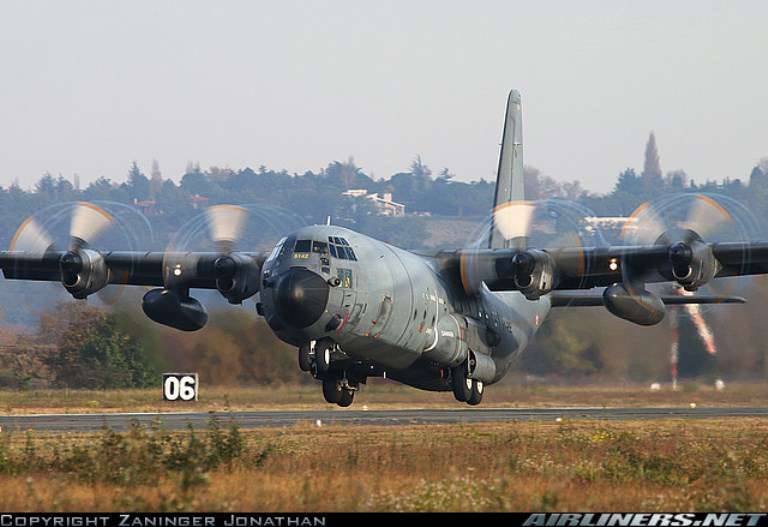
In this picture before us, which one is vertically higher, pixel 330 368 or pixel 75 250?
pixel 75 250

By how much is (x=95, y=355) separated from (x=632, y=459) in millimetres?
26365

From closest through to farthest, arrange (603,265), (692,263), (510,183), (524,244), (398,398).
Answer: (692,263) → (603,265) → (524,244) → (510,183) → (398,398)

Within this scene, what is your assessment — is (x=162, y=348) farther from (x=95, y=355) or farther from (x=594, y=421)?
Answer: (x=594, y=421)

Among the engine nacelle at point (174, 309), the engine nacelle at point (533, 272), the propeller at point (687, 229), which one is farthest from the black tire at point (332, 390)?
the propeller at point (687, 229)

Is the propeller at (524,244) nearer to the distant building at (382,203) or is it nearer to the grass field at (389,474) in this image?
the grass field at (389,474)

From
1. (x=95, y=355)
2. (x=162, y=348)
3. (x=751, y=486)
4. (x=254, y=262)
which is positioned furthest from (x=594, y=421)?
(x=95, y=355)

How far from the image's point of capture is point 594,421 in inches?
1262

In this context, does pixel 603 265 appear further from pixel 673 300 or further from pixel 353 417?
pixel 353 417

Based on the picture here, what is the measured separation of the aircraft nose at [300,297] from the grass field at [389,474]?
2.46 meters

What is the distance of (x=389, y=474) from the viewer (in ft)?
57.5

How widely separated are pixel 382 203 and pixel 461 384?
4491 inches

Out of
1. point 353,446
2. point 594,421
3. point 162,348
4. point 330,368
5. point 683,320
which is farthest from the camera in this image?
point 683,320

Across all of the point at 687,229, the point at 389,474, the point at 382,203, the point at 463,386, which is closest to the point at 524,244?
the point at 463,386

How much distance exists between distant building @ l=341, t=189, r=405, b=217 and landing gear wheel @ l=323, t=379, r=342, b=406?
109 m
